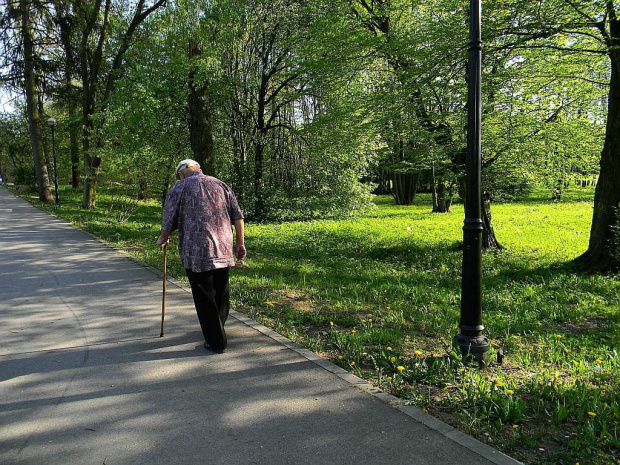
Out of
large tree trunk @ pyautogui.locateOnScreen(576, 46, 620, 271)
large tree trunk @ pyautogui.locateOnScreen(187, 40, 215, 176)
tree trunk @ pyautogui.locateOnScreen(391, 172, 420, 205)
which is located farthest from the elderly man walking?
tree trunk @ pyautogui.locateOnScreen(391, 172, 420, 205)

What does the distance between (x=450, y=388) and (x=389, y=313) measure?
2287mm

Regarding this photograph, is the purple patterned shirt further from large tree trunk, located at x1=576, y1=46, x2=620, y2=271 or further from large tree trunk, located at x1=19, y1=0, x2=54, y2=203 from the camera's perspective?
large tree trunk, located at x1=19, y1=0, x2=54, y2=203

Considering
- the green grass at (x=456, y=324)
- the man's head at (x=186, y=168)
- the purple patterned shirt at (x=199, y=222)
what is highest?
the man's head at (x=186, y=168)

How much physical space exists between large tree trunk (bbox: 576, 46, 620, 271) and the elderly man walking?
24.3 ft

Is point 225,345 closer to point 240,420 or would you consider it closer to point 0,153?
point 240,420

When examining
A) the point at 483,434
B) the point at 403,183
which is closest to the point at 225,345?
the point at 483,434

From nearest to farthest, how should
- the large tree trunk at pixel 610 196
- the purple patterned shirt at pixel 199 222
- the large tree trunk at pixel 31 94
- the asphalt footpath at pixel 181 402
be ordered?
the asphalt footpath at pixel 181 402 < the purple patterned shirt at pixel 199 222 < the large tree trunk at pixel 610 196 < the large tree trunk at pixel 31 94

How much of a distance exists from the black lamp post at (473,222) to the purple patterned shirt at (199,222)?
7.54ft

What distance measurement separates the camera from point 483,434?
2973mm

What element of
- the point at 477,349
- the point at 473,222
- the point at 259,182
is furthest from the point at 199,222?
the point at 259,182

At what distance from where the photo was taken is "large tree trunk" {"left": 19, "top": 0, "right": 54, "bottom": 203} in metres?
22.8

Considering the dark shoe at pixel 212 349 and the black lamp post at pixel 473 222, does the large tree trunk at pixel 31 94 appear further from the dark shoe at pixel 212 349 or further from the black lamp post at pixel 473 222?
the black lamp post at pixel 473 222

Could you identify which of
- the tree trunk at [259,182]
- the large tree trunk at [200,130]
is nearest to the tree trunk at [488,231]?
the large tree trunk at [200,130]

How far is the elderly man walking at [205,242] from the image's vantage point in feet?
14.6
